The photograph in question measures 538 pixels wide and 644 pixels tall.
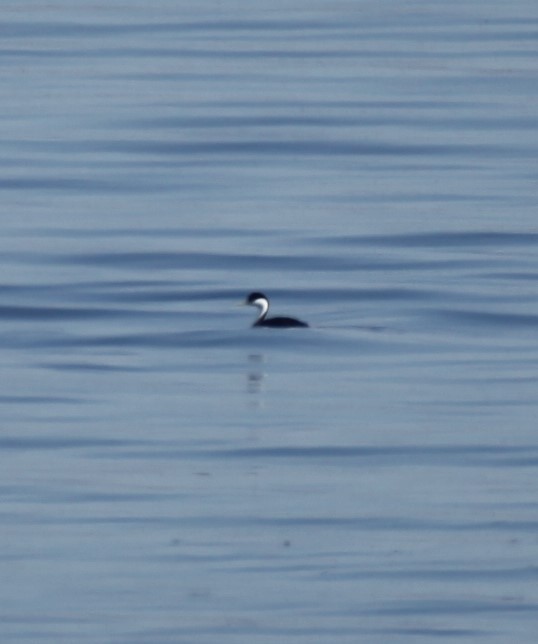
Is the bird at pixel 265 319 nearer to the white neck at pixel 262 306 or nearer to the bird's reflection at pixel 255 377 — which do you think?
the white neck at pixel 262 306

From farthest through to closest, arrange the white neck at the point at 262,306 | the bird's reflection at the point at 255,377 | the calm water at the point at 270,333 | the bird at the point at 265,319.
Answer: the white neck at the point at 262,306 < the bird at the point at 265,319 < the bird's reflection at the point at 255,377 < the calm water at the point at 270,333

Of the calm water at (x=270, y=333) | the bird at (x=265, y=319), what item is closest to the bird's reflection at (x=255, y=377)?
the calm water at (x=270, y=333)

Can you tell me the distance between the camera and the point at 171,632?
8.67 metres

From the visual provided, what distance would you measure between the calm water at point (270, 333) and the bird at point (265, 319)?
13cm

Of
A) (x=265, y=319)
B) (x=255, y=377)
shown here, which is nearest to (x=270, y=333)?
(x=265, y=319)

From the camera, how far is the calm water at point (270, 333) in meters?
9.31

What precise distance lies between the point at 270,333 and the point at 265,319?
0.21 m

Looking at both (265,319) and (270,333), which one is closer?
(265,319)

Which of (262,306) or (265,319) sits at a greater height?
(262,306)

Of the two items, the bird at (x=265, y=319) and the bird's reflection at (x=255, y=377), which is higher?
the bird at (x=265, y=319)

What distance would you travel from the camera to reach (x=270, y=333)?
16.3m

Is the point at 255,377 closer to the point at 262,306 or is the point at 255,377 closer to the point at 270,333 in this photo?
the point at 270,333

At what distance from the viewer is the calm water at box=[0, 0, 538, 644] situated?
9.31 meters

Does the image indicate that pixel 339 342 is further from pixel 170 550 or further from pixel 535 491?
pixel 170 550
